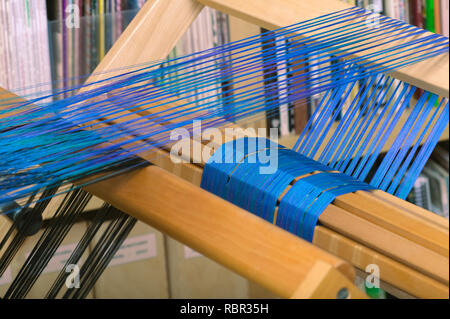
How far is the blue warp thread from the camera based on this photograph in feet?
1.92

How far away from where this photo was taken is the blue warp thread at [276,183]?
586 mm

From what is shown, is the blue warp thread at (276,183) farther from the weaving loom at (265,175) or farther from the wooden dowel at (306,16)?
the wooden dowel at (306,16)

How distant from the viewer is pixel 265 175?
0.63 metres

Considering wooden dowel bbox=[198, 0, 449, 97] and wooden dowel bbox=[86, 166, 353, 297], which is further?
wooden dowel bbox=[198, 0, 449, 97]

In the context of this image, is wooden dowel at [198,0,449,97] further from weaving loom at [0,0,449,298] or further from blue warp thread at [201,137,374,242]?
blue warp thread at [201,137,374,242]

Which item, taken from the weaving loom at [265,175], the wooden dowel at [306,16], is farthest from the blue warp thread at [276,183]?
the wooden dowel at [306,16]

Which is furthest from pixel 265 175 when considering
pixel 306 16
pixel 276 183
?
pixel 306 16

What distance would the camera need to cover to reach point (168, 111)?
74 centimetres

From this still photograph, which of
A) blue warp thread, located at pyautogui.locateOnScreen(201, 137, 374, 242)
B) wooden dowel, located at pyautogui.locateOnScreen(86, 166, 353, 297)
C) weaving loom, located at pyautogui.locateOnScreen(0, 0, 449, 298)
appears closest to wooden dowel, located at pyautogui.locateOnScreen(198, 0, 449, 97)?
weaving loom, located at pyautogui.locateOnScreen(0, 0, 449, 298)

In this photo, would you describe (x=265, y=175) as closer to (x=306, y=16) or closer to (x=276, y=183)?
(x=276, y=183)

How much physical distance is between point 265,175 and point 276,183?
0.02 m

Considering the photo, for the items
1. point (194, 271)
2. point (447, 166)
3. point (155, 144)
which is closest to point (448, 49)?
point (155, 144)

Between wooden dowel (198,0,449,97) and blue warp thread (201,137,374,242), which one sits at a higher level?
wooden dowel (198,0,449,97)

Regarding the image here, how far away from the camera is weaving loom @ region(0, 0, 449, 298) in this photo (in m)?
0.51
